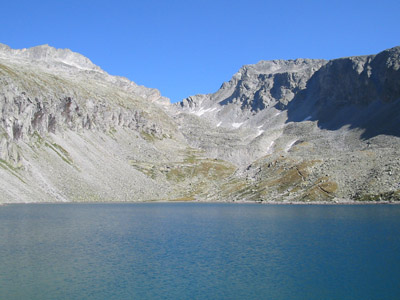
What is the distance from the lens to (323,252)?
47.0 metres

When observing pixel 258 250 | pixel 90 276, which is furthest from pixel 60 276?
pixel 258 250

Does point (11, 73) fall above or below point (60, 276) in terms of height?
above

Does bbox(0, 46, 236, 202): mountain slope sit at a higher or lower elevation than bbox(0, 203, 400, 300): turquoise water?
higher

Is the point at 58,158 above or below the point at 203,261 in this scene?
above

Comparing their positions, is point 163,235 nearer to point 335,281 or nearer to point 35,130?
point 335,281

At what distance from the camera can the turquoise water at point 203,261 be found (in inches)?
1293

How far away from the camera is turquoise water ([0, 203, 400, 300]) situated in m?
32.8

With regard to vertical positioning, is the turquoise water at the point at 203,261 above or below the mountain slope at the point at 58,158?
below

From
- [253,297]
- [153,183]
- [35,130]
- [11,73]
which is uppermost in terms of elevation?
[11,73]

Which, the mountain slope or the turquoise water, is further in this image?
the mountain slope

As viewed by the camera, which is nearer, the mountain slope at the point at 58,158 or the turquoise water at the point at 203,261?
the turquoise water at the point at 203,261

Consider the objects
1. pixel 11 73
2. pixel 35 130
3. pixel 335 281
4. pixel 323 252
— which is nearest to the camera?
pixel 335 281

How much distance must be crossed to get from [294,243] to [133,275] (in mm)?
24336

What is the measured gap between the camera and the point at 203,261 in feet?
143
